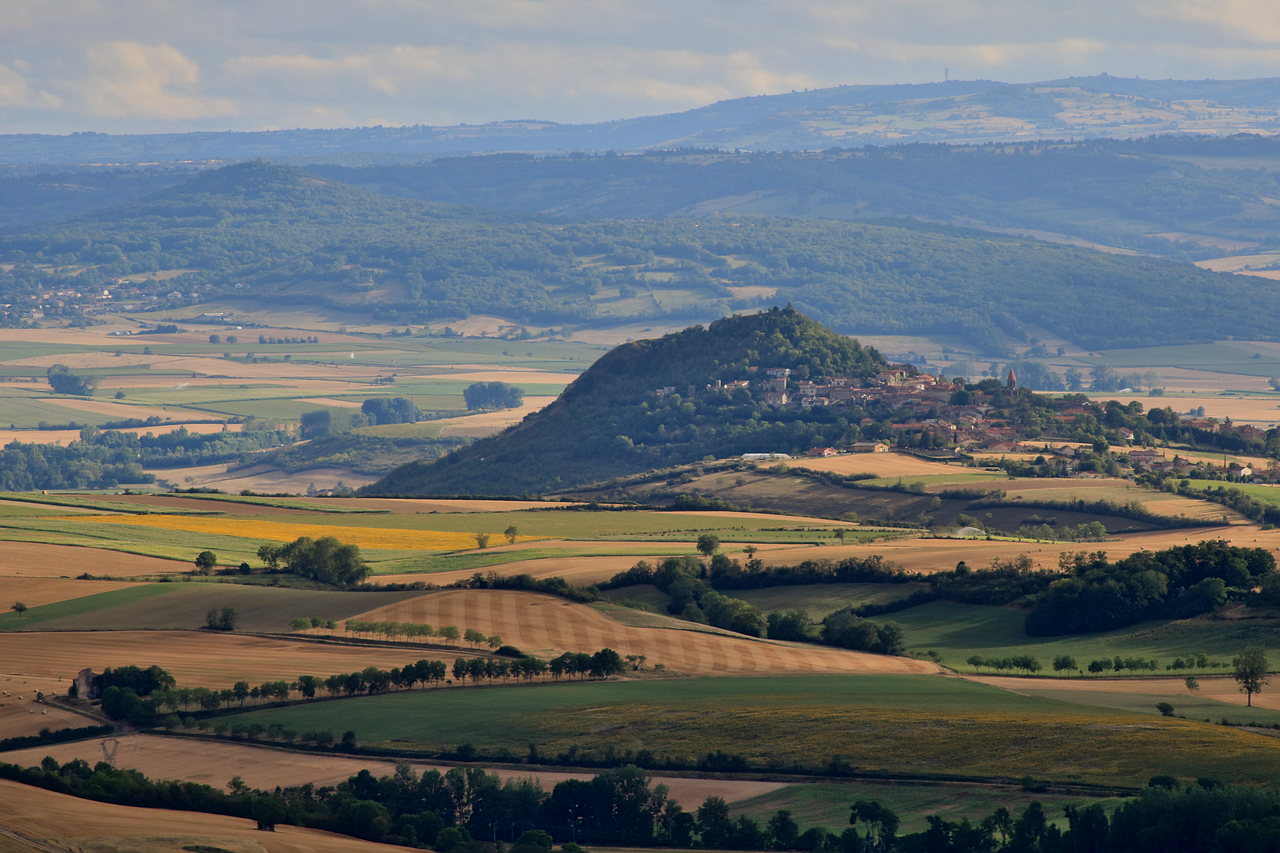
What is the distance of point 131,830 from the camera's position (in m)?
42.6

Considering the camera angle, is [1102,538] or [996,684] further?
[1102,538]

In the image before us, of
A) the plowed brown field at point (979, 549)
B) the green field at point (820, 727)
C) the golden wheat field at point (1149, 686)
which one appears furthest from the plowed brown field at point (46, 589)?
the golden wheat field at point (1149, 686)

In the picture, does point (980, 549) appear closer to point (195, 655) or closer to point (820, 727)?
point (820, 727)

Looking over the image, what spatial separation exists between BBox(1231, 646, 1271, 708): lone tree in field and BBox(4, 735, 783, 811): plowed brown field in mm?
20170

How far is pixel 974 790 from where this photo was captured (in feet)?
164

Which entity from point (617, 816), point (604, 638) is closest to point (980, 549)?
point (604, 638)

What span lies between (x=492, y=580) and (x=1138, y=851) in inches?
1983

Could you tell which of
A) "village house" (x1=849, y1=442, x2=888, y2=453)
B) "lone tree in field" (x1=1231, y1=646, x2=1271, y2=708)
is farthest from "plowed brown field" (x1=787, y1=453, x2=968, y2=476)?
"lone tree in field" (x1=1231, y1=646, x2=1271, y2=708)

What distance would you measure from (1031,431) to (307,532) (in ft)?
276

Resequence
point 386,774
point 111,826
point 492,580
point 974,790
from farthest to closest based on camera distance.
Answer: point 492,580
point 386,774
point 974,790
point 111,826

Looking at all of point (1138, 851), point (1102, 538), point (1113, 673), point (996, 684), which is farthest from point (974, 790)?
point (1102, 538)

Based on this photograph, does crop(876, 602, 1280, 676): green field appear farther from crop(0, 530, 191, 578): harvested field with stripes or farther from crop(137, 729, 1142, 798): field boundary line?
crop(0, 530, 191, 578): harvested field with stripes

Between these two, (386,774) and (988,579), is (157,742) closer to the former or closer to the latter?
(386,774)

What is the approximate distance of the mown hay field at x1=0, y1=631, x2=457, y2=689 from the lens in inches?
2643
